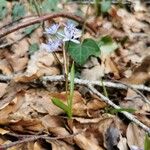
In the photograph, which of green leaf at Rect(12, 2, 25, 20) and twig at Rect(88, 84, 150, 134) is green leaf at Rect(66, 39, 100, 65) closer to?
twig at Rect(88, 84, 150, 134)

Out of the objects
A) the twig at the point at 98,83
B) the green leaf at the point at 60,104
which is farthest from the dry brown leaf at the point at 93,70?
the green leaf at the point at 60,104

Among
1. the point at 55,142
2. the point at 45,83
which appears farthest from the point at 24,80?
the point at 55,142

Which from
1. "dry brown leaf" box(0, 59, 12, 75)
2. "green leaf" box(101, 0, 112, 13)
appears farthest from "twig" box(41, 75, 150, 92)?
"green leaf" box(101, 0, 112, 13)

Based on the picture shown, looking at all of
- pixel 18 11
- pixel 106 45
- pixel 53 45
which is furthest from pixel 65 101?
pixel 18 11

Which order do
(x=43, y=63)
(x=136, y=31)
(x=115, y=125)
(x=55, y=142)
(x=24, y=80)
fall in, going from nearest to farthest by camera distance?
(x=55, y=142) → (x=115, y=125) → (x=24, y=80) → (x=43, y=63) → (x=136, y=31)

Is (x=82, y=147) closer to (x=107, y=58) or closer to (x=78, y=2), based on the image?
(x=107, y=58)

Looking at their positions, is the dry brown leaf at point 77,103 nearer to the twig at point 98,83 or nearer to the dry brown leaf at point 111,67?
the twig at point 98,83
